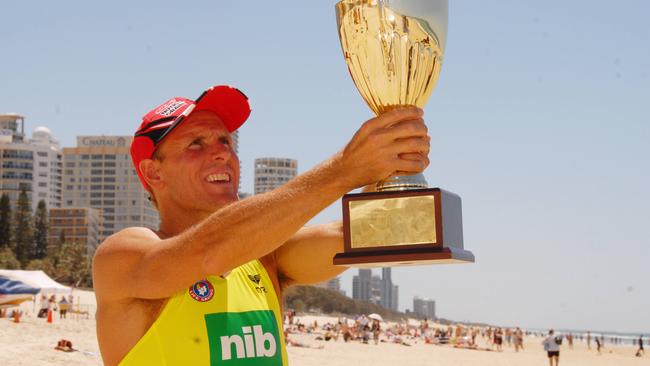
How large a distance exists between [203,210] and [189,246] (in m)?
0.58

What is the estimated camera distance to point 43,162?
126 metres

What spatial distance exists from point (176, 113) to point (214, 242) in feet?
2.50

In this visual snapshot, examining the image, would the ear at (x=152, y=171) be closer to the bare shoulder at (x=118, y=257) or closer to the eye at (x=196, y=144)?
the eye at (x=196, y=144)

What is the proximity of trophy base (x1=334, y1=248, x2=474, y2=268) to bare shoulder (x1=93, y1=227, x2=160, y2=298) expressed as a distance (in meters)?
0.61

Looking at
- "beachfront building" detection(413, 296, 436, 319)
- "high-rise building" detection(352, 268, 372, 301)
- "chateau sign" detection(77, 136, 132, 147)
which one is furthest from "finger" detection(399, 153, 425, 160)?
"beachfront building" detection(413, 296, 436, 319)

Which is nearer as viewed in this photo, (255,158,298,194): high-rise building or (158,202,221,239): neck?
(158,202,221,239): neck

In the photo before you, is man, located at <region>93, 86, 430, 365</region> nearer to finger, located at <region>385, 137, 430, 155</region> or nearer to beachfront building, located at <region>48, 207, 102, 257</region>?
finger, located at <region>385, 137, 430, 155</region>

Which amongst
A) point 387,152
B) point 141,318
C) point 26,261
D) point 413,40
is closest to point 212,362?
point 141,318

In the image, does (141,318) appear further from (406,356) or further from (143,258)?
(406,356)

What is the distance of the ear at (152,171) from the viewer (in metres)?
2.75

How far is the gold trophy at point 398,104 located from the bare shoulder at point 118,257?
617 mm

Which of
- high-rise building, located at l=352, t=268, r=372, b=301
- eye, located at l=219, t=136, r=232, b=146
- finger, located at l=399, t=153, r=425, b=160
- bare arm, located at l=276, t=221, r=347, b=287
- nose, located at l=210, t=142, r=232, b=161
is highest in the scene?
high-rise building, located at l=352, t=268, r=372, b=301

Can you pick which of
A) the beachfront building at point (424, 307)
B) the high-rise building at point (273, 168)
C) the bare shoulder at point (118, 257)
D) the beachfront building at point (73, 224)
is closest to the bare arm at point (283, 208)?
the bare shoulder at point (118, 257)

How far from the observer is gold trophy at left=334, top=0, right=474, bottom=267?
2113mm
